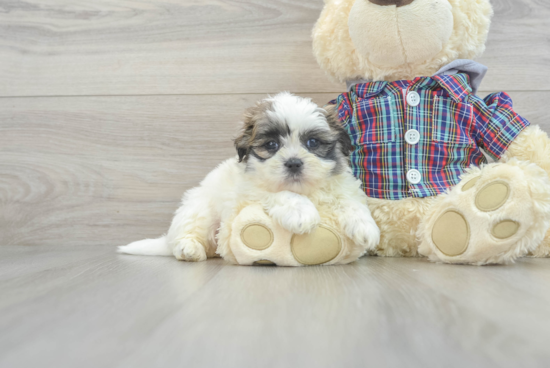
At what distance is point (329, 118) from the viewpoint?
1.15 meters

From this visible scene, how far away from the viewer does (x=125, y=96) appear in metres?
1.63

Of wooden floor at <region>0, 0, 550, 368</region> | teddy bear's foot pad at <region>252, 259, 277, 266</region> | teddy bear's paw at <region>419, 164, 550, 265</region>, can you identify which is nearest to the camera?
teddy bear's paw at <region>419, 164, 550, 265</region>

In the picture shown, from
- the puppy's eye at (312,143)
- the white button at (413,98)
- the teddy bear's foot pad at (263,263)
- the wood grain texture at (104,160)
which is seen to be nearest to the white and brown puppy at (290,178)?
the puppy's eye at (312,143)

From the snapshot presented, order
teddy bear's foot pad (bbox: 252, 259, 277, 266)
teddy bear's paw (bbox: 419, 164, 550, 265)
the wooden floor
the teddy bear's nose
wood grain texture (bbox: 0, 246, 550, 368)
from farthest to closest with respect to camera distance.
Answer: the wooden floor, the teddy bear's nose, teddy bear's foot pad (bbox: 252, 259, 277, 266), teddy bear's paw (bbox: 419, 164, 550, 265), wood grain texture (bbox: 0, 246, 550, 368)

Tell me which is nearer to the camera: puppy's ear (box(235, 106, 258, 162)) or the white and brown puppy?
the white and brown puppy

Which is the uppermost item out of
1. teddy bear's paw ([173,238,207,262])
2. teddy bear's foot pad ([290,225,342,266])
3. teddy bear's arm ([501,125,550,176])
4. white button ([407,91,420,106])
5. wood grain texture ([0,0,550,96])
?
wood grain texture ([0,0,550,96])

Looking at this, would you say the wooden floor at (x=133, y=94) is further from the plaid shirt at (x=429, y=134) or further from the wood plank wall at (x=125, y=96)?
the plaid shirt at (x=429, y=134)

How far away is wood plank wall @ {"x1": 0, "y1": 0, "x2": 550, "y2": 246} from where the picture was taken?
5.23ft

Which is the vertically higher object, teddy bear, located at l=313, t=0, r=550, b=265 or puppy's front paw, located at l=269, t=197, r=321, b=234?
teddy bear, located at l=313, t=0, r=550, b=265

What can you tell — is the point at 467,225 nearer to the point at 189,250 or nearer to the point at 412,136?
the point at 412,136

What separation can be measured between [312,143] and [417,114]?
0.34 metres

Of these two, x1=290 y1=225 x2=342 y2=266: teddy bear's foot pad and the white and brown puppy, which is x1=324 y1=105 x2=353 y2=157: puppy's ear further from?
x1=290 y1=225 x2=342 y2=266: teddy bear's foot pad

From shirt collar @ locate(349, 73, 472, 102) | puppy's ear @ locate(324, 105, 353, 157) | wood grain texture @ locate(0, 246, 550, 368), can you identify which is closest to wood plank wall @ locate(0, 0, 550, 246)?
shirt collar @ locate(349, 73, 472, 102)

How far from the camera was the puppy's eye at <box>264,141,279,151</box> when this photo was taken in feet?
3.57
